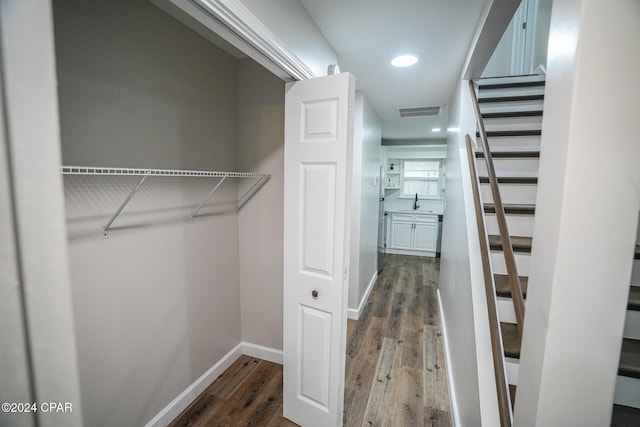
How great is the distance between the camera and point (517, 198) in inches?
76.4

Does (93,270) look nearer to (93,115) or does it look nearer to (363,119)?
(93,115)

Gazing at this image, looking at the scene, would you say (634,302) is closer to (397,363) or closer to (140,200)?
(397,363)

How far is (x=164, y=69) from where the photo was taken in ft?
5.21

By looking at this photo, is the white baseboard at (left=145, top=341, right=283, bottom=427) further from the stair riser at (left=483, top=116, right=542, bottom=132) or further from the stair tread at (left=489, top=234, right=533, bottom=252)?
the stair riser at (left=483, top=116, right=542, bottom=132)

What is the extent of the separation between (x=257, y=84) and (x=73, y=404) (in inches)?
84.6

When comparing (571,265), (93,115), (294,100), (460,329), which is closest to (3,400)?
(571,265)

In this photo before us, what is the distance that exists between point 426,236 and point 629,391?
4.79 meters

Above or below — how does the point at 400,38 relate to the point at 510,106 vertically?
above

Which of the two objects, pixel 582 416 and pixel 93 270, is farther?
pixel 93 270

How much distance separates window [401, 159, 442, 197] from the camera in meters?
6.20

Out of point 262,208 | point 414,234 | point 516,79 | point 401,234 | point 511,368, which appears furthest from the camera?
point 401,234

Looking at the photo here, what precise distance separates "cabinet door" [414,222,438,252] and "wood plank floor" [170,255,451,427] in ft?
9.05

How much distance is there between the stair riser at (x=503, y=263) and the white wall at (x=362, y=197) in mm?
1561

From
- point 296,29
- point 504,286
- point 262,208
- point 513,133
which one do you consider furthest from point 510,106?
point 262,208
